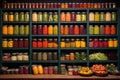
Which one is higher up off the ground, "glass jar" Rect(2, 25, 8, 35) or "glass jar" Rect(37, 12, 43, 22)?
"glass jar" Rect(37, 12, 43, 22)

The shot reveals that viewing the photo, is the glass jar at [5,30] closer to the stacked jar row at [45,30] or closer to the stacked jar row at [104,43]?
the stacked jar row at [45,30]

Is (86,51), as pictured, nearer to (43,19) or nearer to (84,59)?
(84,59)

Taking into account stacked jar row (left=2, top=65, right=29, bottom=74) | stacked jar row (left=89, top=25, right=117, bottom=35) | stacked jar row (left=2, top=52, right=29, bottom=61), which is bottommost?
stacked jar row (left=2, top=65, right=29, bottom=74)

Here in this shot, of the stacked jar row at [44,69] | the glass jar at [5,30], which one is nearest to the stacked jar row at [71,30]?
the stacked jar row at [44,69]

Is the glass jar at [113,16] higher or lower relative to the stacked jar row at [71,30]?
higher

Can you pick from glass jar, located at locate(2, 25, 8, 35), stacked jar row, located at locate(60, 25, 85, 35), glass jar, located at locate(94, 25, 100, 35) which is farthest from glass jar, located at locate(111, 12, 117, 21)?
glass jar, located at locate(2, 25, 8, 35)

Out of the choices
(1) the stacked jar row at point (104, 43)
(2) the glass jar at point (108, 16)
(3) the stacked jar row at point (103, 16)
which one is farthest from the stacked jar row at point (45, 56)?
(2) the glass jar at point (108, 16)

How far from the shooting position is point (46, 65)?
19.5 feet

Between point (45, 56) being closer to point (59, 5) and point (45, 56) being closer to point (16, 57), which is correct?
point (16, 57)

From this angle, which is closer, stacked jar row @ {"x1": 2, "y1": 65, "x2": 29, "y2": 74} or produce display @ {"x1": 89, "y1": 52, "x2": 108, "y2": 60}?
stacked jar row @ {"x1": 2, "y1": 65, "x2": 29, "y2": 74}

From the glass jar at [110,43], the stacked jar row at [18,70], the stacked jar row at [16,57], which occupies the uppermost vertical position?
the glass jar at [110,43]

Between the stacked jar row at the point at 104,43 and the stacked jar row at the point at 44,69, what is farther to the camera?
the stacked jar row at the point at 104,43

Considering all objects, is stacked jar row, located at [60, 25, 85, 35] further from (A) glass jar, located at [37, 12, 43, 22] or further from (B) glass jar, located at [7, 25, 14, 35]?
(B) glass jar, located at [7, 25, 14, 35]

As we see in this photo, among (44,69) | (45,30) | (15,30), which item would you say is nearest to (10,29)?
(15,30)
